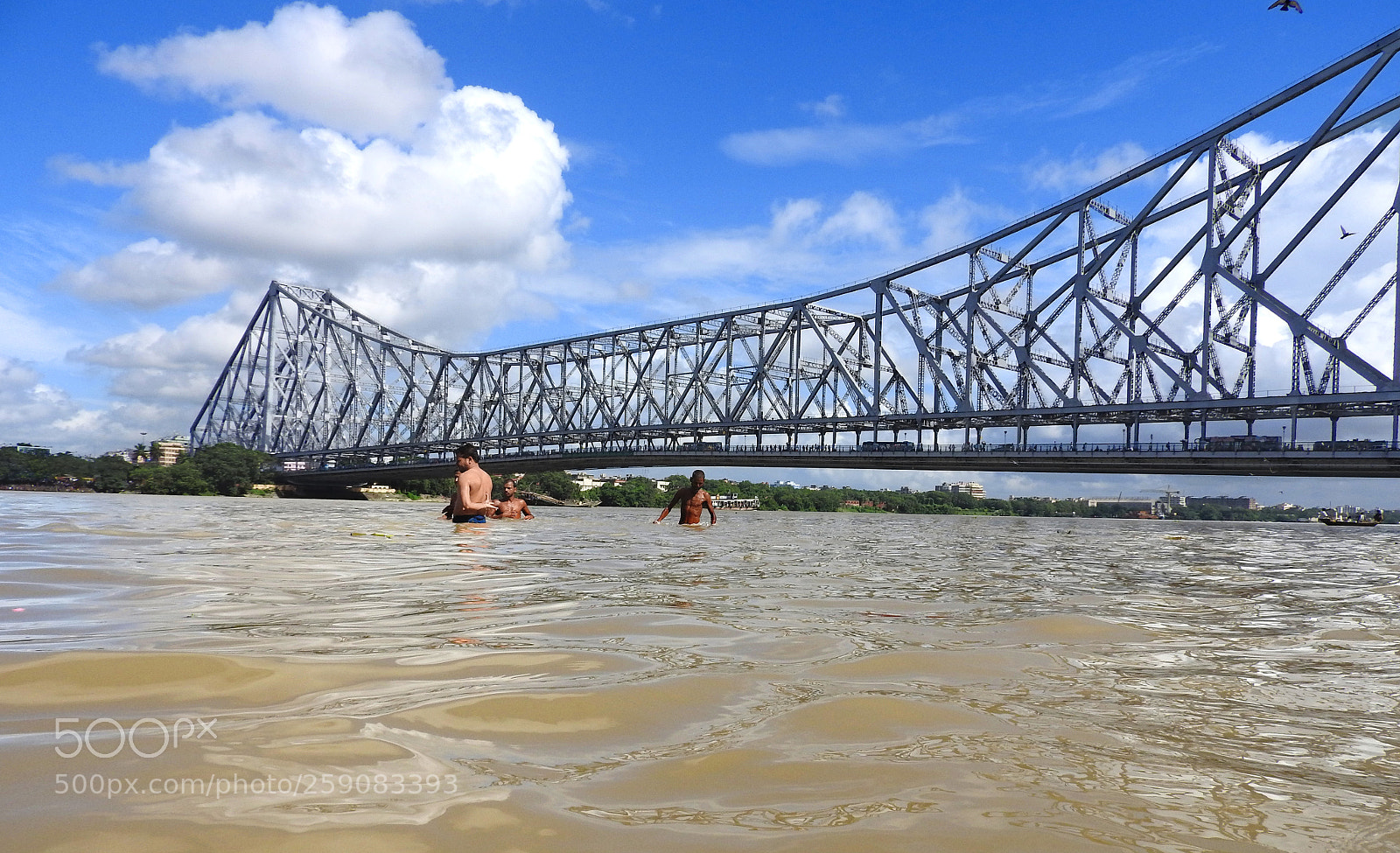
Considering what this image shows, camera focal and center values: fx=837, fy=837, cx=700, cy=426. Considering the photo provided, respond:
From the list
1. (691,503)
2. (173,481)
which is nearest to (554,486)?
(173,481)

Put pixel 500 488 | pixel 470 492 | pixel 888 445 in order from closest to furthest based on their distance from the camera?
pixel 470 492 < pixel 888 445 < pixel 500 488

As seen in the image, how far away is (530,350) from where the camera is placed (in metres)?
94.5

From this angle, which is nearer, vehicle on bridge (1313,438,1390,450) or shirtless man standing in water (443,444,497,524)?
shirtless man standing in water (443,444,497,524)

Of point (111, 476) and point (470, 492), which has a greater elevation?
point (470, 492)

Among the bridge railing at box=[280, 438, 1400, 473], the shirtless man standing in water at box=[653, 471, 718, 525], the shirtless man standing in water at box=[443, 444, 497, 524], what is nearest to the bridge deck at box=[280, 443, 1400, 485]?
the bridge railing at box=[280, 438, 1400, 473]

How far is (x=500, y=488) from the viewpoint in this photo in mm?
100562

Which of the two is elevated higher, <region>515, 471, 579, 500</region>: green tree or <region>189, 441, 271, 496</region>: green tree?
<region>189, 441, 271, 496</region>: green tree
